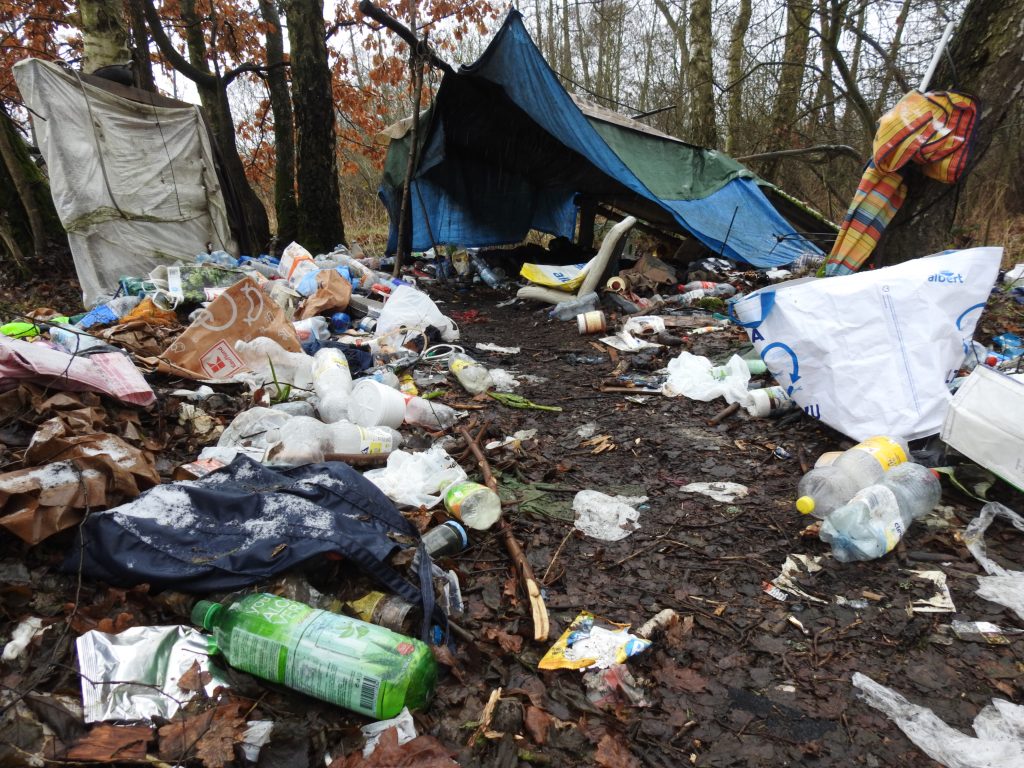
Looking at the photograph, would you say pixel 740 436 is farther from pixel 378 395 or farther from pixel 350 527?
pixel 350 527

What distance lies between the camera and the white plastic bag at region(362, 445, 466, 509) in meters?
2.26

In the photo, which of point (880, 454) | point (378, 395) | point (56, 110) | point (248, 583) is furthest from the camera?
point (56, 110)

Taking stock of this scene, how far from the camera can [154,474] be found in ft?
6.21

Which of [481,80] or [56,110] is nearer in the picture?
[56,110]

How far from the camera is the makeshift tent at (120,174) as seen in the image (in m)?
5.19

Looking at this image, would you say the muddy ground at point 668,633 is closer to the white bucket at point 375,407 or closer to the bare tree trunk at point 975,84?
the white bucket at point 375,407

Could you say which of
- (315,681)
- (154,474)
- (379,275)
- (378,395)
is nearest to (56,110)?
(379,275)

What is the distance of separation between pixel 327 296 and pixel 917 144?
4465 mm

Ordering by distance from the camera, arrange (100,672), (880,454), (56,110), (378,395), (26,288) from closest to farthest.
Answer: (100,672) < (880,454) < (378,395) < (56,110) < (26,288)

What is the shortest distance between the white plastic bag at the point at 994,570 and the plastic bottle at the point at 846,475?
0.34m

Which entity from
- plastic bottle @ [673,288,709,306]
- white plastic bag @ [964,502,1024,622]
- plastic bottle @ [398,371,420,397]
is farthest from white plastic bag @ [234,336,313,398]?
plastic bottle @ [673,288,709,306]

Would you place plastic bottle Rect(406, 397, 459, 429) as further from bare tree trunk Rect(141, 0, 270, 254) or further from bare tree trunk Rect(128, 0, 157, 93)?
bare tree trunk Rect(128, 0, 157, 93)

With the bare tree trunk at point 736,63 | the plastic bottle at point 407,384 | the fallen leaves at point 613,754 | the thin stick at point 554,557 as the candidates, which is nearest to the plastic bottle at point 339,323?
the plastic bottle at point 407,384

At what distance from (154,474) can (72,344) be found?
5.89ft
